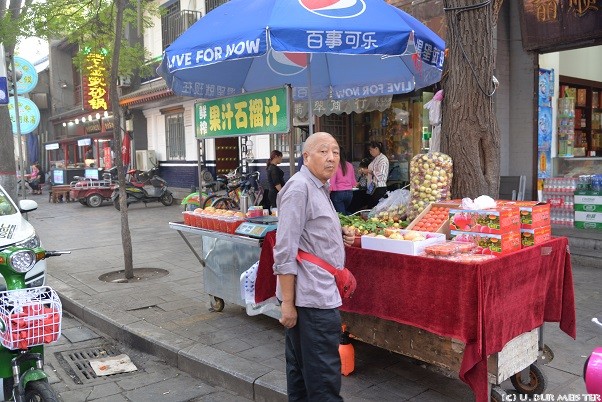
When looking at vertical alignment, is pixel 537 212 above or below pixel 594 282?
above

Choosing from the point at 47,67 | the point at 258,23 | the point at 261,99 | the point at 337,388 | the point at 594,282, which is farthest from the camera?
the point at 47,67

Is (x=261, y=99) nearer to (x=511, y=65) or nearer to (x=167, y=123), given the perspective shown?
(x=511, y=65)

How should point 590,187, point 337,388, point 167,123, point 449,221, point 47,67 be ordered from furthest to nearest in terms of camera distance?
1. point 47,67
2. point 167,123
3. point 590,187
4. point 449,221
5. point 337,388

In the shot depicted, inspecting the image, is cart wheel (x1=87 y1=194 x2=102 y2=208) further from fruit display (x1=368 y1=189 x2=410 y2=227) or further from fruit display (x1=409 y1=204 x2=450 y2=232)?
fruit display (x1=409 y1=204 x2=450 y2=232)

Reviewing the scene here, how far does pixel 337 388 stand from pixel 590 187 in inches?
279

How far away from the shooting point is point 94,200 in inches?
706

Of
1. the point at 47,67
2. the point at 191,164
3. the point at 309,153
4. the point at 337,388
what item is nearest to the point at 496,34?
the point at 309,153

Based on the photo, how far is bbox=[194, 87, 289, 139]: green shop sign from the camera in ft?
15.5

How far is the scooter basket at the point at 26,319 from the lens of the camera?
333cm

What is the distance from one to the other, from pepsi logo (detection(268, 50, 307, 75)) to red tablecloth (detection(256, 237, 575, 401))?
3297 mm

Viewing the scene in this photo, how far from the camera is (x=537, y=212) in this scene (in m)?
3.80

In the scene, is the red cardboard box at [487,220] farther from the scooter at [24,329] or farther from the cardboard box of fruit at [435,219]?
the scooter at [24,329]

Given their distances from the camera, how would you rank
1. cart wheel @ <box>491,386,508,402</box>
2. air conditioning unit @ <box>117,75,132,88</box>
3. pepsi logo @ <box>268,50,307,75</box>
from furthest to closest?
air conditioning unit @ <box>117,75,132,88</box>
pepsi logo @ <box>268,50,307,75</box>
cart wheel @ <box>491,386,508,402</box>

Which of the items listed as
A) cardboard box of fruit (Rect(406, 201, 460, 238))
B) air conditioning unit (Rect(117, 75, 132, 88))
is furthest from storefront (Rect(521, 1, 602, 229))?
air conditioning unit (Rect(117, 75, 132, 88))
